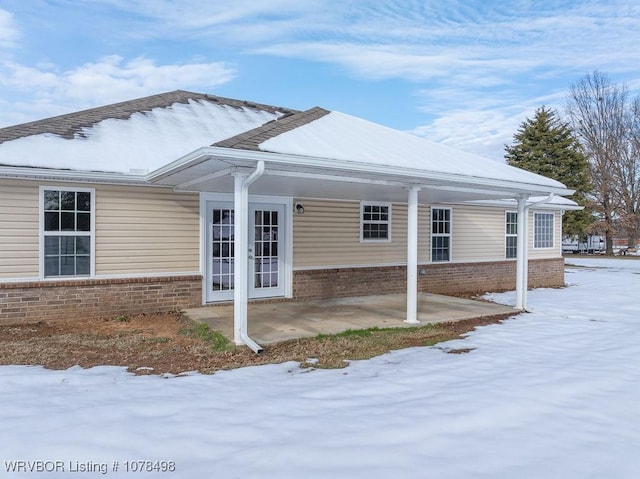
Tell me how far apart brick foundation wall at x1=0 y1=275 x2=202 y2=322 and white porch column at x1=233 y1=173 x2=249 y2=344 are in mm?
2880

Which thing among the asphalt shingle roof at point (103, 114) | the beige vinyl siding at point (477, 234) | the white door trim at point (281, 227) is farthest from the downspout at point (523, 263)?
the asphalt shingle roof at point (103, 114)

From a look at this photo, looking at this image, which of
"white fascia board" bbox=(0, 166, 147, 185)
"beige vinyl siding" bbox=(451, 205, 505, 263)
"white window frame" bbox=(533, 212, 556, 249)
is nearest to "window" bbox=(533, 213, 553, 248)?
"white window frame" bbox=(533, 212, 556, 249)

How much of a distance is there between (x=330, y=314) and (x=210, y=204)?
10.2ft

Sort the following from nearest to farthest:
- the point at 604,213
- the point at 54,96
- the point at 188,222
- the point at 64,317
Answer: the point at 64,317
the point at 188,222
the point at 54,96
the point at 604,213

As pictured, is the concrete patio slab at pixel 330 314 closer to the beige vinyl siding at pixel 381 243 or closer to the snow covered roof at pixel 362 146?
the beige vinyl siding at pixel 381 243

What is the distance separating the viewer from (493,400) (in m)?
3.96

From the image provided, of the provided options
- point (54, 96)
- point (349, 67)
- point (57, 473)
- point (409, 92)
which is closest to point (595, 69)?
point (409, 92)

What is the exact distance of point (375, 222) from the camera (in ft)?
36.1

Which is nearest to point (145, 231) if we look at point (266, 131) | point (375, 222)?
point (266, 131)

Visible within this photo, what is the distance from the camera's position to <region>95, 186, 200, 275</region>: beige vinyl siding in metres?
7.77

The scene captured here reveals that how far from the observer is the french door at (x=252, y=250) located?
29.1ft

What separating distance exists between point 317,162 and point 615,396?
3994 millimetres

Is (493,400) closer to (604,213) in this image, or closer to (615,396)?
(615,396)

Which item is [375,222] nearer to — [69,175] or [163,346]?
[163,346]
